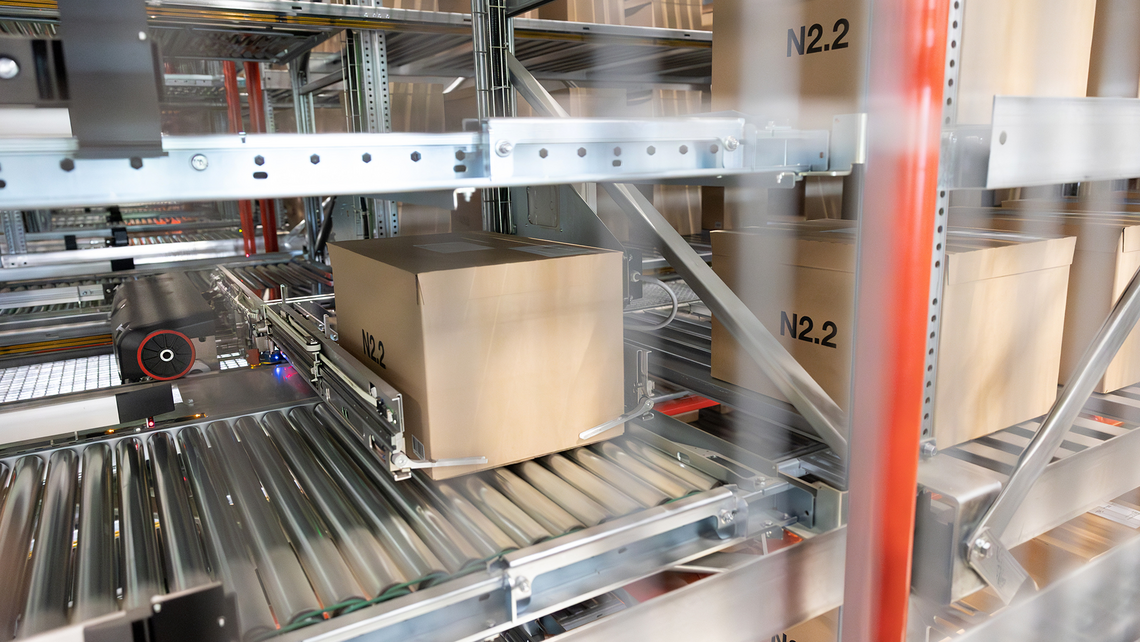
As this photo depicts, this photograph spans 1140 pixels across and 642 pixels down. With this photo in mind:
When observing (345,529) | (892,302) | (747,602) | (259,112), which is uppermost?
(259,112)

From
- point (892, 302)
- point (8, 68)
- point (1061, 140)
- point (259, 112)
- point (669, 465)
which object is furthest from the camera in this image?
point (259, 112)

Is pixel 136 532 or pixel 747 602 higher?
pixel 136 532

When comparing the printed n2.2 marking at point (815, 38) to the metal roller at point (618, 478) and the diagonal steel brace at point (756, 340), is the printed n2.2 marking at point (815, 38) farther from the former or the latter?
the metal roller at point (618, 478)

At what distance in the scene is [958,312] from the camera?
110cm

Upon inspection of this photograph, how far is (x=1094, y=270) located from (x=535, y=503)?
113 cm

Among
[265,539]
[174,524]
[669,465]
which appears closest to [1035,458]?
[669,465]

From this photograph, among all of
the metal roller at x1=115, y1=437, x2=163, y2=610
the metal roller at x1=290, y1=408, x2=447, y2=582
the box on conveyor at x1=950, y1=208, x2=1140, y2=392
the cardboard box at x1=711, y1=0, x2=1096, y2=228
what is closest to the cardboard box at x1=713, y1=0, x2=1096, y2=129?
the cardboard box at x1=711, y1=0, x2=1096, y2=228

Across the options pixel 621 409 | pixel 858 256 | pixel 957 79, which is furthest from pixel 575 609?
pixel 957 79

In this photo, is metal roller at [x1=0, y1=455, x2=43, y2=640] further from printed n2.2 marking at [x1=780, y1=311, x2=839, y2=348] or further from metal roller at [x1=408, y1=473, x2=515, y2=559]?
printed n2.2 marking at [x1=780, y1=311, x2=839, y2=348]

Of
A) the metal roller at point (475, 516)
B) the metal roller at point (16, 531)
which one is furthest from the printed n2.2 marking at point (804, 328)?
the metal roller at point (16, 531)

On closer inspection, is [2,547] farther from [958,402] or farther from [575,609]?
[958,402]

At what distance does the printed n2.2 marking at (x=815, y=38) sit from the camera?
115 cm

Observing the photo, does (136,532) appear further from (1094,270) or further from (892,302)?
(1094,270)

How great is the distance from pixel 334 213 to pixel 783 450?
2.00m
